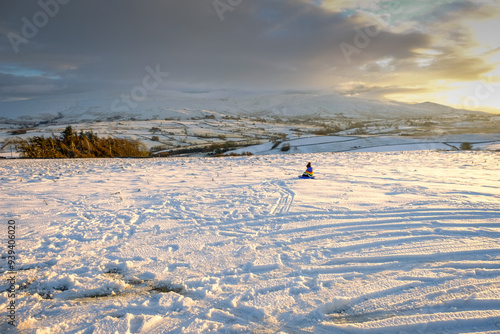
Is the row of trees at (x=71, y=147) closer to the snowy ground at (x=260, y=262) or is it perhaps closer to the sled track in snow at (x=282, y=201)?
the snowy ground at (x=260, y=262)

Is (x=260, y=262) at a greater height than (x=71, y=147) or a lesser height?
lesser

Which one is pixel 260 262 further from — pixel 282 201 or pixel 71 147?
pixel 71 147

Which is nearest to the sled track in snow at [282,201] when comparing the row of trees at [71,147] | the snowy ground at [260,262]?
the snowy ground at [260,262]

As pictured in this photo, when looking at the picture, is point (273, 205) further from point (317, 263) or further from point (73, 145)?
point (73, 145)

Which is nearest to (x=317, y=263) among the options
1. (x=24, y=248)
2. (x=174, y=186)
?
(x=24, y=248)

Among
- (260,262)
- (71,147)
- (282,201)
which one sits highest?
(71,147)

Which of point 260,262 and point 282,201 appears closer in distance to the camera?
point 260,262

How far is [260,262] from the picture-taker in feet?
13.2

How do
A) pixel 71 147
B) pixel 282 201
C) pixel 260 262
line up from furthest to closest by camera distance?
pixel 71 147 → pixel 282 201 → pixel 260 262

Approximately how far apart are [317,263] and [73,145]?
24561 mm

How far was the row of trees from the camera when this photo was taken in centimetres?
2008

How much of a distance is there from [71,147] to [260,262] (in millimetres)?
23800

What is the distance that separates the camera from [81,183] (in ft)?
31.5

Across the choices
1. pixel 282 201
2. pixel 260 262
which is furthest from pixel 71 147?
pixel 260 262
